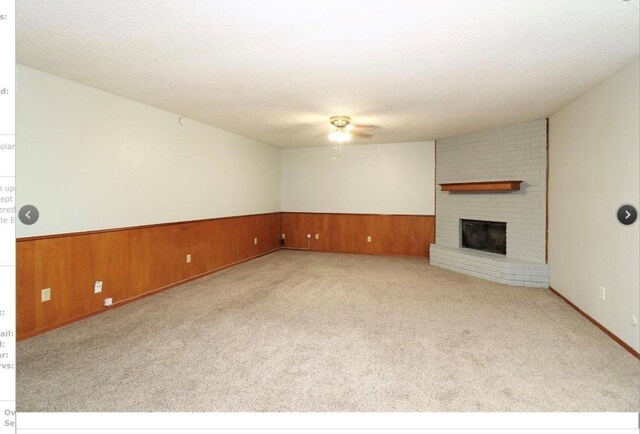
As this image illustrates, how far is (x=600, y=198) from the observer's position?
3053mm

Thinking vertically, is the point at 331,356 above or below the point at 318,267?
below

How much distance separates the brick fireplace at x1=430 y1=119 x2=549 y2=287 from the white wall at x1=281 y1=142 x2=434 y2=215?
425 mm

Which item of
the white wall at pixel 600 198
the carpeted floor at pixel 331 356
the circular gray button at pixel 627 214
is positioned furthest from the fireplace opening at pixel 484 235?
the circular gray button at pixel 627 214

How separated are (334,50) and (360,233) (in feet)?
16.3

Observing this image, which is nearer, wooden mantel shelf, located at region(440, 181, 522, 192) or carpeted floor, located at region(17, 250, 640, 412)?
carpeted floor, located at region(17, 250, 640, 412)

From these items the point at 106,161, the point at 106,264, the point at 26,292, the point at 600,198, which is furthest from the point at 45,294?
the point at 600,198

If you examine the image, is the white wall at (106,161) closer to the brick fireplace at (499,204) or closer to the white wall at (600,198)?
the brick fireplace at (499,204)

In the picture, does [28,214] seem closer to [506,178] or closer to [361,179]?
[361,179]

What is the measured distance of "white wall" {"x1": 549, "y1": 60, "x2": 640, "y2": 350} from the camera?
260cm

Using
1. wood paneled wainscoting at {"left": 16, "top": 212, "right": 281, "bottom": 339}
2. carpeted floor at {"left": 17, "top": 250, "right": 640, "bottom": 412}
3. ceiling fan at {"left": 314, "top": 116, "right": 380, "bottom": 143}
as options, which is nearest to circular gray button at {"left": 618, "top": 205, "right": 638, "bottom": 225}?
carpeted floor at {"left": 17, "top": 250, "right": 640, "bottom": 412}

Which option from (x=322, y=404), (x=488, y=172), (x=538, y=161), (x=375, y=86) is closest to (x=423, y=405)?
(x=322, y=404)

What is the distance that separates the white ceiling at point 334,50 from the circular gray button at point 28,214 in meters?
1.22

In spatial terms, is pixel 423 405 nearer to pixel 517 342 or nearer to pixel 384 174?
pixel 517 342

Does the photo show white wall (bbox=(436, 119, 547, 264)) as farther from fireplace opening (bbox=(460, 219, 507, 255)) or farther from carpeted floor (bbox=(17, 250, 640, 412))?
carpeted floor (bbox=(17, 250, 640, 412))
